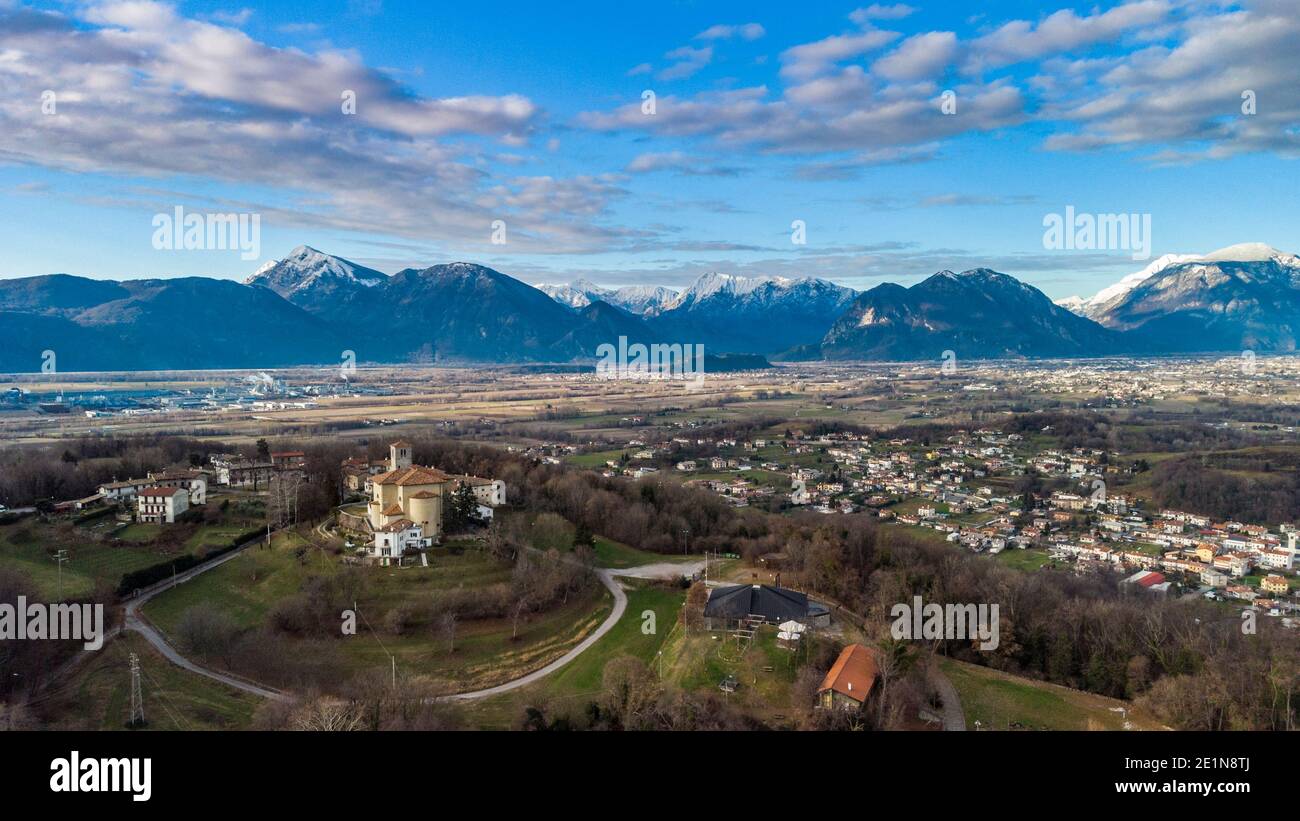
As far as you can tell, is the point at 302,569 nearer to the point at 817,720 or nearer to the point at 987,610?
the point at 817,720

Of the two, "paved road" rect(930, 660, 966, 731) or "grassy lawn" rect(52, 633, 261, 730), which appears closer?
"paved road" rect(930, 660, 966, 731)

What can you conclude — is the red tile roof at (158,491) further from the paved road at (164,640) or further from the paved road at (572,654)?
the paved road at (572,654)

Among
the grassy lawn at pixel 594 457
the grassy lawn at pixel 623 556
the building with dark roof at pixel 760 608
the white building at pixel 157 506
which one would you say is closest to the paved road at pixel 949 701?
the building with dark roof at pixel 760 608

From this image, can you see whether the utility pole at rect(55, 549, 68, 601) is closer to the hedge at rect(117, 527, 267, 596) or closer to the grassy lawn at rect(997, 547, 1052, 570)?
the hedge at rect(117, 527, 267, 596)

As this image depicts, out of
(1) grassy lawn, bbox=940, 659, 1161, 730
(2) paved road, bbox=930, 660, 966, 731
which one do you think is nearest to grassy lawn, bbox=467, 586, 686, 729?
(2) paved road, bbox=930, 660, 966, 731

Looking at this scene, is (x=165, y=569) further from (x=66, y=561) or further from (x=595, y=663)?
(x=595, y=663)

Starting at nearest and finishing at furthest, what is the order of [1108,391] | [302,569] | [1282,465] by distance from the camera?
[302,569], [1282,465], [1108,391]
